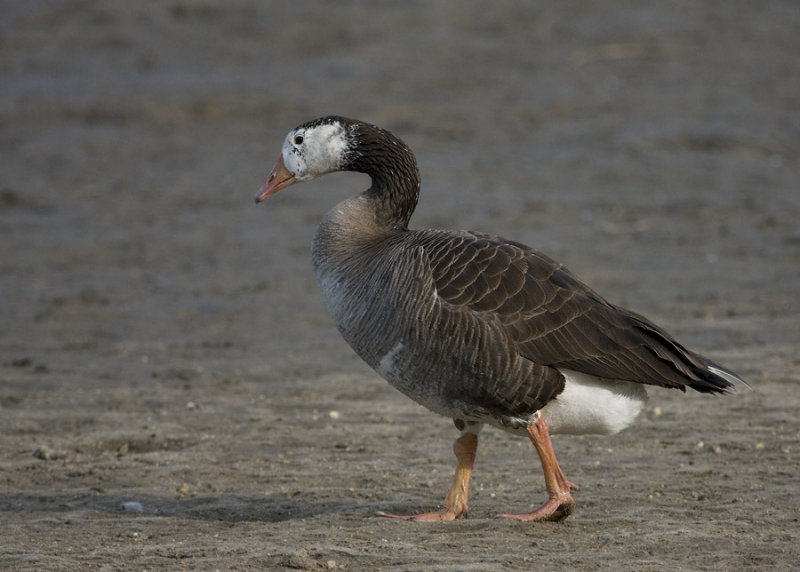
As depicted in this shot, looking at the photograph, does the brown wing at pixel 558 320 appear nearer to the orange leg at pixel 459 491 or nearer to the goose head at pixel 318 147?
the orange leg at pixel 459 491

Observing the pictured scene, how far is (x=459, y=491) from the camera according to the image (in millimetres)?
6555

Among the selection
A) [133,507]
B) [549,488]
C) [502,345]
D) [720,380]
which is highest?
[502,345]

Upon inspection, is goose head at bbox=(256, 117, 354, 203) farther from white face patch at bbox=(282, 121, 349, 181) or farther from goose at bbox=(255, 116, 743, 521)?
goose at bbox=(255, 116, 743, 521)

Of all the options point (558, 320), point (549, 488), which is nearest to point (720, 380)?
point (558, 320)

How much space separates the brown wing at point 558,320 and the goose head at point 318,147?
103cm

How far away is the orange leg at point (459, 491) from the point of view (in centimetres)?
647

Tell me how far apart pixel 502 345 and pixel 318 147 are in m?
1.86

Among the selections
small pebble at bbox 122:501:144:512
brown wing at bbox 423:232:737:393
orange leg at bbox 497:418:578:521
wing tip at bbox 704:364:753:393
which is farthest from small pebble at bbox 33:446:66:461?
wing tip at bbox 704:364:753:393

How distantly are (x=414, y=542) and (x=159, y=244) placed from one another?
8598 millimetres

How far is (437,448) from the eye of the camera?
8062 mm

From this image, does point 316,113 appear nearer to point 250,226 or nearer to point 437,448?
point 250,226

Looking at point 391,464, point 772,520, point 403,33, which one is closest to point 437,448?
point 391,464

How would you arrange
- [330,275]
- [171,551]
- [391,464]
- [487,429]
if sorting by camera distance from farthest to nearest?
[487,429]
[391,464]
[330,275]
[171,551]

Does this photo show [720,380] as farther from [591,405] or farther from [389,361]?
[389,361]
